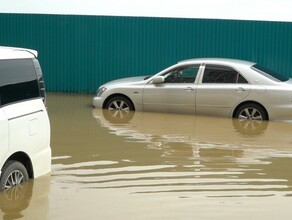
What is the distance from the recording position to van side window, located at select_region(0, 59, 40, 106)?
662 centimetres

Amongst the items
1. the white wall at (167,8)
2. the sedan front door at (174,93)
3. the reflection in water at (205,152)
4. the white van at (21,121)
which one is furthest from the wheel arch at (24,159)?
the white wall at (167,8)

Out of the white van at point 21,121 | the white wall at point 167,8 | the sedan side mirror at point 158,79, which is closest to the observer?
the white van at point 21,121

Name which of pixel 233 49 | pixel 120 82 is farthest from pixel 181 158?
pixel 233 49

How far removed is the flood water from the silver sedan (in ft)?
1.32

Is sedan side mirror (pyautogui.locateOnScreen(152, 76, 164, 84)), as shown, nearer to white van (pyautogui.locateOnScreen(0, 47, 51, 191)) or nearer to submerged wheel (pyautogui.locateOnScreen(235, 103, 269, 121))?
submerged wheel (pyautogui.locateOnScreen(235, 103, 269, 121))

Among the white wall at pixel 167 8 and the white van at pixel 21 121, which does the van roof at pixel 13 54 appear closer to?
the white van at pixel 21 121

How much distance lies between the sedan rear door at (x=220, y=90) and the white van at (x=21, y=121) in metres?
6.18

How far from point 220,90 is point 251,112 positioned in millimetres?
783

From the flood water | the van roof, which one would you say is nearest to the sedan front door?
the flood water

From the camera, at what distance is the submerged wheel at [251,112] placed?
12.7m

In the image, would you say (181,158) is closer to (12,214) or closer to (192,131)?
(192,131)

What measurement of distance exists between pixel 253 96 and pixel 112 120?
9.59 ft

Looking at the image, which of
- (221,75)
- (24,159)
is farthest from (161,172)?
(221,75)

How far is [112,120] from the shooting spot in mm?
12555
